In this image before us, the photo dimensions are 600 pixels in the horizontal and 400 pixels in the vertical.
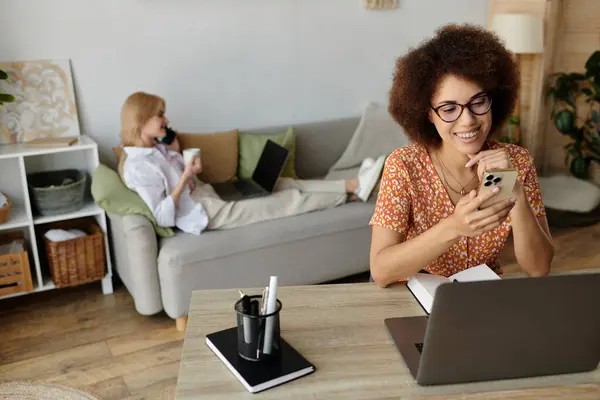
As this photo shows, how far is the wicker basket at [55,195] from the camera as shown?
2.72 metres

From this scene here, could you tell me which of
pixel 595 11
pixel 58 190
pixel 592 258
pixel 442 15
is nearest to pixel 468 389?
pixel 58 190

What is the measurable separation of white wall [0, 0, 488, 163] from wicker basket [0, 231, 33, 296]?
0.73 meters

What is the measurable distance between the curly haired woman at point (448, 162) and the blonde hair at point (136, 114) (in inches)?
57.9

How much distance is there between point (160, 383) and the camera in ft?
7.38

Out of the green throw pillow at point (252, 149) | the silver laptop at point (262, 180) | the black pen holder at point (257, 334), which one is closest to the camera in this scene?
the black pen holder at point (257, 334)

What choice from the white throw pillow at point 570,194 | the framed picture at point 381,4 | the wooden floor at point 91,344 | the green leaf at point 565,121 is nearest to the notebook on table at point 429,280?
the wooden floor at point 91,344

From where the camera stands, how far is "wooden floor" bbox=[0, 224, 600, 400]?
89.2 inches

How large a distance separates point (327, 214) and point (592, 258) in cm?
167

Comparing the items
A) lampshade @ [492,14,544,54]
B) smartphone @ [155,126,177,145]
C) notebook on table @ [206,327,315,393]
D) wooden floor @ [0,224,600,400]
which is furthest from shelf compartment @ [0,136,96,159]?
lampshade @ [492,14,544,54]

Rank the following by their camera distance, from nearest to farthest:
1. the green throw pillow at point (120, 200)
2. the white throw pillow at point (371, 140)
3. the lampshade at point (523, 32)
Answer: the green throw pillow at point (120, 200) → the white throw pillow at point (371, 140) → the lampshade at point (523, 32)

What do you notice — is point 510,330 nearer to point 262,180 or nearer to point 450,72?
point 450,72

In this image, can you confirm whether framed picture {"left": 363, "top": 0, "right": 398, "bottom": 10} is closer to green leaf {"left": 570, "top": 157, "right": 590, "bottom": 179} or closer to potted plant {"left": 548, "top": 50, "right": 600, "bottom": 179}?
potted plant {"left": 548, "top": 50, "right": 600, "bottom": 179}

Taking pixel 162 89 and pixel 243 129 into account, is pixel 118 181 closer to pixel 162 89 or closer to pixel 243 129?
pixel 162 89

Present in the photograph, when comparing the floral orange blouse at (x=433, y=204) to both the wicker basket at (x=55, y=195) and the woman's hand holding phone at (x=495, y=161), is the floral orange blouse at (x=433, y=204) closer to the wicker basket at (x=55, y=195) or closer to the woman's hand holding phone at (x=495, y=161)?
the woman's hand holding phone at (x=495, y=161)
